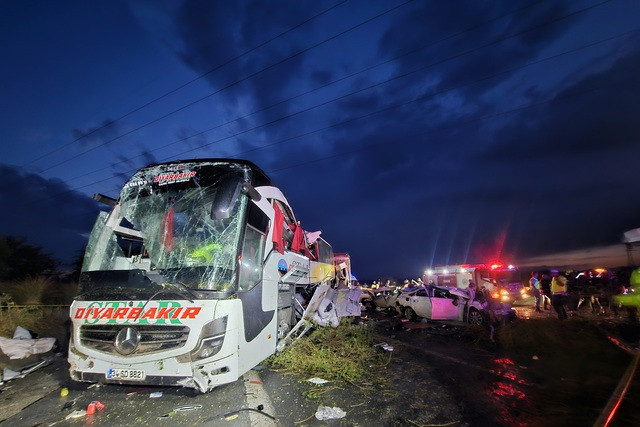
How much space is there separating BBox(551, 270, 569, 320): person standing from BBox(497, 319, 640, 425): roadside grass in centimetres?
203

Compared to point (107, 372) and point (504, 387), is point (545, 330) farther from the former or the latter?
point (107, 372)

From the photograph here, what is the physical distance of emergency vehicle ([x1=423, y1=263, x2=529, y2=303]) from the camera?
15.2 m

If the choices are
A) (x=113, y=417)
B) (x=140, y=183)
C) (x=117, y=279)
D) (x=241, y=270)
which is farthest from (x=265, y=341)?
(x=140, y=183)

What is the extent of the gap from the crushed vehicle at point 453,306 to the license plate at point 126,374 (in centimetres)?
941

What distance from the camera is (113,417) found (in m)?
3.68

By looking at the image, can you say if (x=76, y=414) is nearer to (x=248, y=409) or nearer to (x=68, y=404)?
(x=68, y=404)

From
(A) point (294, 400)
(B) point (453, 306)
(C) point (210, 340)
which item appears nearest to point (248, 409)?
(A) point (294, 400)

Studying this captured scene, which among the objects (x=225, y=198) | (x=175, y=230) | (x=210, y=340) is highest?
(x=225, y=198)

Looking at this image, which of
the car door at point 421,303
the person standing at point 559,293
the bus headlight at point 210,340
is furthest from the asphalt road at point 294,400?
the person standing at point 559,293

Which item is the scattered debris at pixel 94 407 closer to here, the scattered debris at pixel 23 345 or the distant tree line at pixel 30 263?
the scattered debris at pixel 23 345

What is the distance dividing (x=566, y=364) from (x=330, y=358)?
15.0 ft

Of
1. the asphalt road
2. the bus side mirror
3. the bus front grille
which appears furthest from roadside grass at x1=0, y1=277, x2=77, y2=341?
the bus side mirror

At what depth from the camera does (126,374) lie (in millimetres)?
3734

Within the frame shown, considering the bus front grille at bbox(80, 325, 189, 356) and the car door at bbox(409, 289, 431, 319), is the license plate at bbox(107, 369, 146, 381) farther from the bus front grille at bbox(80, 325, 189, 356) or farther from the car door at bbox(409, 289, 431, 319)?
the car door at bbox(409, 289, 431, 319)
